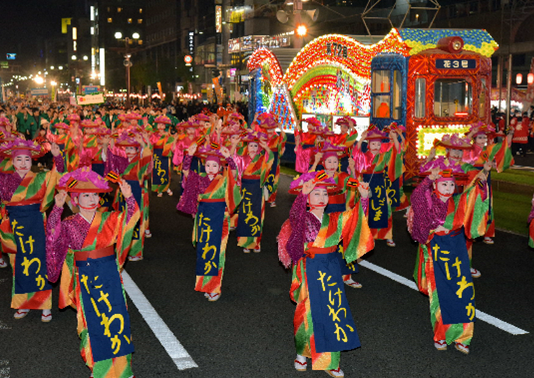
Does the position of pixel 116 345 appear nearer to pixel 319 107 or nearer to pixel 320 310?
pixel 320 310

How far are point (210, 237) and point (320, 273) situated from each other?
222 cm

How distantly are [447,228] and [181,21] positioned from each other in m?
94.1

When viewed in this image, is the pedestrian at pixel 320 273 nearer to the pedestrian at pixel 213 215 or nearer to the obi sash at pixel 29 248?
the pedestrian at pixel 213 215

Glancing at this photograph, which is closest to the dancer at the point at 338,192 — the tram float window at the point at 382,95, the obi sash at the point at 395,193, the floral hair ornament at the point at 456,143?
the floral hair ornament at the point at 456,143

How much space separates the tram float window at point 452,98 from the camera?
47.4ft

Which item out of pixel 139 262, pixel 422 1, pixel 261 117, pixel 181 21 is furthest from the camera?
pixel 181 21

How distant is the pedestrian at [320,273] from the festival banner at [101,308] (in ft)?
4.32

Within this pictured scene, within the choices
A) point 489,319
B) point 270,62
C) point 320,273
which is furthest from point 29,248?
point 270,62

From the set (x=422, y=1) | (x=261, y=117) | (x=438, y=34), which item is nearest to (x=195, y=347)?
(x=261, y=117)

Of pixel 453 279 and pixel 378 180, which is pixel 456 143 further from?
pixel 453 279

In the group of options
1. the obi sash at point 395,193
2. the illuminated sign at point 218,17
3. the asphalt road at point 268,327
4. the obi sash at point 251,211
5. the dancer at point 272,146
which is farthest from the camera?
the illuminated sign at point 218,17

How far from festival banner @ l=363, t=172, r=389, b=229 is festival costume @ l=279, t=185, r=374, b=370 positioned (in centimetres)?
432

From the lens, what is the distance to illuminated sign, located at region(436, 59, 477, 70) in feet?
46.2

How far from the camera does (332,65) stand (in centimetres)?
1752
